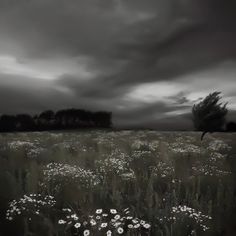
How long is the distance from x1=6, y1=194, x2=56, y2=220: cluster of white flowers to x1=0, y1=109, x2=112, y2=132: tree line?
0.48 metres

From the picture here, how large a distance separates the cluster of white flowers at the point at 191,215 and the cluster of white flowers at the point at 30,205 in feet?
2.57

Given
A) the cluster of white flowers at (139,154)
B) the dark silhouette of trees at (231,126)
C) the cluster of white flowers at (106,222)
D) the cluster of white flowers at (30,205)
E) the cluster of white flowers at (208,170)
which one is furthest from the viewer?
the cluster of white flowers at (139,154)

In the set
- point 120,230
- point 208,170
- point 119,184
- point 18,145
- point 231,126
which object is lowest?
point 120,230

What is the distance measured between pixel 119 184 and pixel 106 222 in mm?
426

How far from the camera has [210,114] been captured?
2.23 meters

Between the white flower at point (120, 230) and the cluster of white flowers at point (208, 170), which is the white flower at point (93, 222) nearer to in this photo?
the white flower at point (120, 230)

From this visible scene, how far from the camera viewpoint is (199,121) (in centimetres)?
221

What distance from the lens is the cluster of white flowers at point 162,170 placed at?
9.14 ft

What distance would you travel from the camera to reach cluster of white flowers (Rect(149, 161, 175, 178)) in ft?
9.14

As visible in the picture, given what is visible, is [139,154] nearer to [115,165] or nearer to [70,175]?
[115,165]

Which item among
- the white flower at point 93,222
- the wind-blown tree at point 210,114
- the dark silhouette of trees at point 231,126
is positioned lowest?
the white flower at point 93,222

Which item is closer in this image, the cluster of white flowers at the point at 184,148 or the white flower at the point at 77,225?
the white flower at the point at 77,225

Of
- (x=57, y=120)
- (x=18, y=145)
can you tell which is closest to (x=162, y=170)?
(x=57, y=120)

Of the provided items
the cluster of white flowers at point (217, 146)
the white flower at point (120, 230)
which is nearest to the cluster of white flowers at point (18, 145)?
the white flower at point (120, 230)
